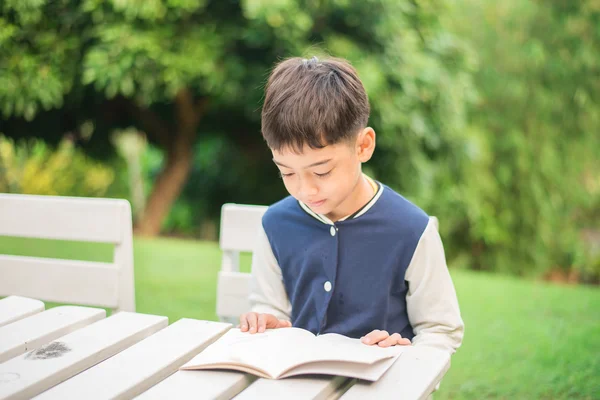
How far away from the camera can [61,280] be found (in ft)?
6.14

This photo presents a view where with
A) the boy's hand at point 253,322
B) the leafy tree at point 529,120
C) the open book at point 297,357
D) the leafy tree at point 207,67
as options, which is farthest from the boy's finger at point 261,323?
the leafy tree at point 529,120

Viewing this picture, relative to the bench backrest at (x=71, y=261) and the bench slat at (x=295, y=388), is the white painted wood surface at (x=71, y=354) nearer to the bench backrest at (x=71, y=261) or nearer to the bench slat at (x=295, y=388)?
the bench slat at (x=295, y=388)

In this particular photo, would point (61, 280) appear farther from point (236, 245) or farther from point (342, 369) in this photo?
point (342, 369)

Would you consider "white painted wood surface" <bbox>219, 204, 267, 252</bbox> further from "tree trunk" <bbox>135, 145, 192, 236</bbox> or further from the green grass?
"tree trunk" <bbox>135, 145, 192, 236</bbox>

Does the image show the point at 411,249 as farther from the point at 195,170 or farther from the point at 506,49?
the point at 195,170

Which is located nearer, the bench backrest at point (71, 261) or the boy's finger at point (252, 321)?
the boy's finger at point (252, 321)

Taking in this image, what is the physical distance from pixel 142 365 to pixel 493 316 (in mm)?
2697

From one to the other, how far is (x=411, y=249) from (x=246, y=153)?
5.18m

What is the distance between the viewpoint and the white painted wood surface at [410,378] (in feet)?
3.39

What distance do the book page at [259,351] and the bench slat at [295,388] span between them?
0.02 m

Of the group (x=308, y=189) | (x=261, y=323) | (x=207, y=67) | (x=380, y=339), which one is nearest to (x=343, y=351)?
(x=380, y=339)

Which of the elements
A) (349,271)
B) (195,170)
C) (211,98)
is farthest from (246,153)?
(349,271)

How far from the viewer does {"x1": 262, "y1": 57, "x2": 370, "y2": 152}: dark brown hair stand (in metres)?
1.37

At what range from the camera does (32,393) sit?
1.03m
